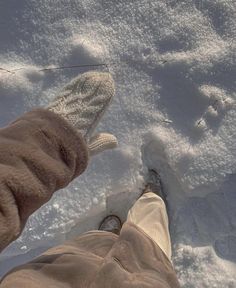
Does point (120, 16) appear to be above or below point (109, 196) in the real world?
above

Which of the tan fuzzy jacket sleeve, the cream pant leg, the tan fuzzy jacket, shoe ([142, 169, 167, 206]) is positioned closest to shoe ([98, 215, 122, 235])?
the cream pant leg

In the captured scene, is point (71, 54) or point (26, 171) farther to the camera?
point (71, 54)

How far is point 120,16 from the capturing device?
1604mm

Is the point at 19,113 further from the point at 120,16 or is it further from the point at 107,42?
the point at 120,16

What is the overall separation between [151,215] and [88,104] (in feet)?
1.76

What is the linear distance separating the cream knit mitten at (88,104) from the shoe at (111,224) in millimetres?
350

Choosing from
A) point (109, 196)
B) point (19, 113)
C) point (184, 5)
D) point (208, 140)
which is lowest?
point (109, 196)

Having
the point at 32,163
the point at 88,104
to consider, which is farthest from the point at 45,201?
the point at 88,104

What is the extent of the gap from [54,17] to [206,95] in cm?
64

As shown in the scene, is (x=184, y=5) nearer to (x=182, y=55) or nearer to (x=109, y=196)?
(x=182, y=55)

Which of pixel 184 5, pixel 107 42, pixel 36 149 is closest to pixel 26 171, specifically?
pixel 36 149

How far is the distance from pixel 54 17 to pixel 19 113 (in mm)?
384

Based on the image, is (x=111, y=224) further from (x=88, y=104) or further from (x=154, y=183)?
(x=88, y=104)

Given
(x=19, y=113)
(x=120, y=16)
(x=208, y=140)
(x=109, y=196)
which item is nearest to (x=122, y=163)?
(x=109, y=196)
